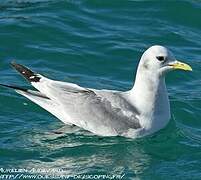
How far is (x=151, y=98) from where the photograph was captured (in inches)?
503

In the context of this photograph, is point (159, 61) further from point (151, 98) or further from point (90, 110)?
point (90, 110)

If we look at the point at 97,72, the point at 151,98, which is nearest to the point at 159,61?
the point at 151,98

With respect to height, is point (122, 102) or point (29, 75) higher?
point (29, 75)

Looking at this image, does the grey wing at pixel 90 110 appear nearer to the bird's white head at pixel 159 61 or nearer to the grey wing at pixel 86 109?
the grey wing at pixel 86 109

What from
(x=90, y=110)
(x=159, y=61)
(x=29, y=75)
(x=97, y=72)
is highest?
(x=159, y=61)

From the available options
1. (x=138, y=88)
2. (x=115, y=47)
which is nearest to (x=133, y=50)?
(x=115, y=47)

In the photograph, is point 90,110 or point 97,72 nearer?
point 90,110

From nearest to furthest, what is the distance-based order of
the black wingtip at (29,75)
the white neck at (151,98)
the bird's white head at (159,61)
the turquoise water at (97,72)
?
1. the turquoise water at (97,72)
2. the bird's white head at (159,61)
3. the white neck at (151,98)
4. the black wingtip at (29,75)

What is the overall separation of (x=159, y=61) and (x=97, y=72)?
8.60 ft

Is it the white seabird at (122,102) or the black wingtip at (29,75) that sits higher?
the black wingtip at (29,75)

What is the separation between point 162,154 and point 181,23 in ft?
18.6

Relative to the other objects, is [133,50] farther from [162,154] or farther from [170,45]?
[162,154]

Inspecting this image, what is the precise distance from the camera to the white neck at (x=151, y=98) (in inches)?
500

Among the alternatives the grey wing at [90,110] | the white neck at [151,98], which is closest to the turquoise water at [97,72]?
the grey wing at [90,110]
